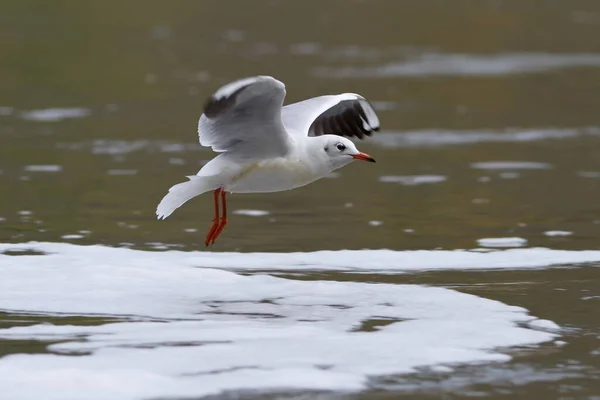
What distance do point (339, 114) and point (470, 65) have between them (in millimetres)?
13060

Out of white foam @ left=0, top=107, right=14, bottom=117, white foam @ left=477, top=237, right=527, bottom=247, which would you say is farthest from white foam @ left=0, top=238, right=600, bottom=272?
white foam @ left=0, top=107, right=14, bottom=117

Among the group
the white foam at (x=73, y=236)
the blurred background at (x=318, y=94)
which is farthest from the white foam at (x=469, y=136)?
the white foam at (x=73, y=236)

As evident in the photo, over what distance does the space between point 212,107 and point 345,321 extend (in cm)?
183

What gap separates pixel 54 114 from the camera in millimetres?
17438

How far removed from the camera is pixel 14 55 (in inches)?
888

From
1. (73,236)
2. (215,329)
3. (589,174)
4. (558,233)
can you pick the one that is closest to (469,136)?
(589,174)

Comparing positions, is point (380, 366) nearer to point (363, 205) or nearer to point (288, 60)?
point (363, 205)

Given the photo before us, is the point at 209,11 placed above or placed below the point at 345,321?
above

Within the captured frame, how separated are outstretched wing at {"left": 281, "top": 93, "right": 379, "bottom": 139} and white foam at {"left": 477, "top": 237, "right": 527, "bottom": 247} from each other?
1.21m

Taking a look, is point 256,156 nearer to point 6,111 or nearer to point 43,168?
point 43,168

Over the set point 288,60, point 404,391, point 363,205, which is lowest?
point 404,391

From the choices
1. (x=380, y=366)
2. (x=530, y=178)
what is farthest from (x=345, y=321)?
(x=530, y=178)

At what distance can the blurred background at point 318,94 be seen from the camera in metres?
11.3

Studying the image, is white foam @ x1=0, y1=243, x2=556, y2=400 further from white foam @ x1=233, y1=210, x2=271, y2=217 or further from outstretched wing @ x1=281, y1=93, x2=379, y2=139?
white foam @ x1=233, y1=210, x2=271, y2=217
